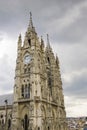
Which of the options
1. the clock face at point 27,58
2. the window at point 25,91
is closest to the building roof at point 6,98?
the window at point 25,91

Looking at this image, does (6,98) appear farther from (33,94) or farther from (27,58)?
(33,94)

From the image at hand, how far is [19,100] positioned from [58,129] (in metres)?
17.1

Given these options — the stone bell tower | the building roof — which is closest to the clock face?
the stone bell tower

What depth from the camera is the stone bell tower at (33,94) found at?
66.8m

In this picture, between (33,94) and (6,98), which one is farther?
(6,98)

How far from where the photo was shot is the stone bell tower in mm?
66812

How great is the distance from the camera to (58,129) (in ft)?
257

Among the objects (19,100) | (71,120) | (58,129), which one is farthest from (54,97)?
(71,120)

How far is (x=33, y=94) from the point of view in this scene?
67438mm

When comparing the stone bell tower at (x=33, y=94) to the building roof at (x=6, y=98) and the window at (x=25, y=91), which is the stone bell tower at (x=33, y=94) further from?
the building roof at (x=6, y=98)

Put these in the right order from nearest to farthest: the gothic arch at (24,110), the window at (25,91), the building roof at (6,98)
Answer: the gothic arch at (24,110), the window at (25,91), the building roof at (6,98)

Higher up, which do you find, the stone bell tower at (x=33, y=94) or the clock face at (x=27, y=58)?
the clock face at (x=27, y=58)

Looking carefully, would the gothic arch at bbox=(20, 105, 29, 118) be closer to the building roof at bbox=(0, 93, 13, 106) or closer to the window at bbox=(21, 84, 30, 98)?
the window at bbox=(21, 84, 30, 98)

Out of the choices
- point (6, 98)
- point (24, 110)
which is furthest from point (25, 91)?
point (6, 98)
